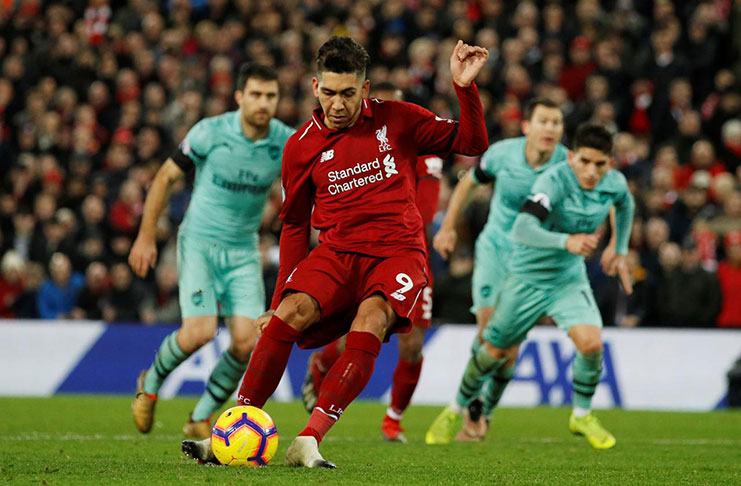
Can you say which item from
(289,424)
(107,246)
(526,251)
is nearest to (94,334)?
(107,246)

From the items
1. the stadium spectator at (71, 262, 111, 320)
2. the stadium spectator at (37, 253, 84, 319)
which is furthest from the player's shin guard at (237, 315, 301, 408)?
the stadium spectator at (37, 253, 84, 319)

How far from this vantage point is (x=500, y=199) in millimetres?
9961

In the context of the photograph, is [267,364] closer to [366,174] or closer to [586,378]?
[366,174]

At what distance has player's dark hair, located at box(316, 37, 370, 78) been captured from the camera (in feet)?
20.2

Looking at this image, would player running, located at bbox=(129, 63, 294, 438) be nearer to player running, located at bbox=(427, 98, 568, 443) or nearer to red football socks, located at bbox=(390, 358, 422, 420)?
red football socks, located at bbox=(390, 358, 422, 420)

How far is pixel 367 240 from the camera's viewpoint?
638cm

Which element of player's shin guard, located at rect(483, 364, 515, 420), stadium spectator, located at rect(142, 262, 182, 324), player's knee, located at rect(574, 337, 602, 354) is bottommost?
stadium spectator, located at rect(142, 262, 182, 324)

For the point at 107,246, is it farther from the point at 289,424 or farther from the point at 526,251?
the point at 526,251

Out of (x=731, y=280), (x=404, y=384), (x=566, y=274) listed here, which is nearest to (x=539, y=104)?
(x=566, y=274)

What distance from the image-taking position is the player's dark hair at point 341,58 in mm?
6148

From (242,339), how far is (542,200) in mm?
2452

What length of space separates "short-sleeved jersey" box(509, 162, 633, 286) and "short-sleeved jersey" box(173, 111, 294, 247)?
2.00 meters

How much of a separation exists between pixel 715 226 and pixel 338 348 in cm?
675

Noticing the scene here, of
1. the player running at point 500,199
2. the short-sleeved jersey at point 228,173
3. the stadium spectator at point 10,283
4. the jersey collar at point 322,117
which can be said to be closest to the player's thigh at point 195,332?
the short-sleeved jersey at point 228,173
